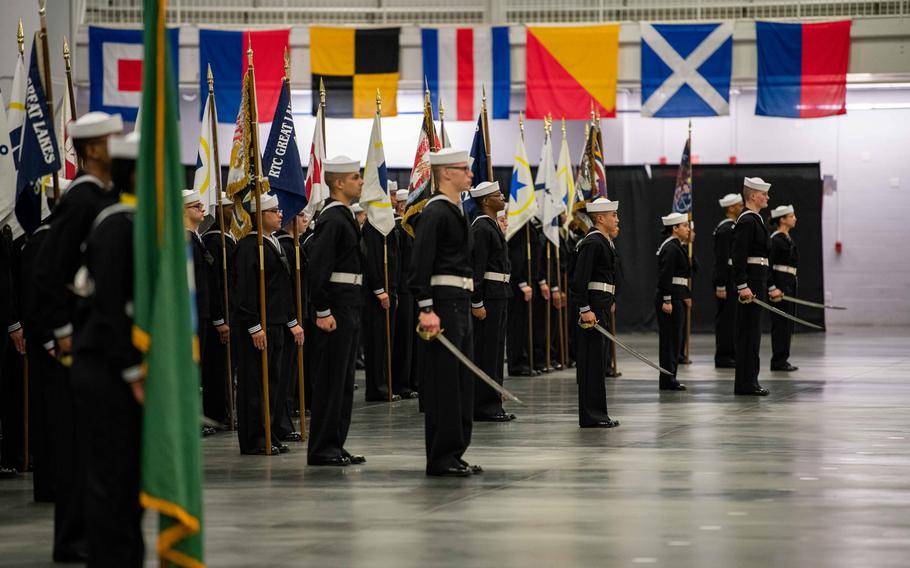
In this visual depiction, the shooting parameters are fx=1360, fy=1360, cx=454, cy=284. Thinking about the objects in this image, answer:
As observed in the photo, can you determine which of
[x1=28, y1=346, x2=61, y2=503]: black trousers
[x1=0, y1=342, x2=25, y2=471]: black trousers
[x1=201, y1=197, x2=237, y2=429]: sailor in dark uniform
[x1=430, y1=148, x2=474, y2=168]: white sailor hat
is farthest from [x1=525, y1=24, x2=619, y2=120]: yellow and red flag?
[x1=28, y1=346, x2=61, y2=503]: black trousers

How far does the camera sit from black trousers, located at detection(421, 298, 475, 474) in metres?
8.28

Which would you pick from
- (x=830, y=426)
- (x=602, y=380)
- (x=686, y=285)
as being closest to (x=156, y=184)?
(x=602, y=380)

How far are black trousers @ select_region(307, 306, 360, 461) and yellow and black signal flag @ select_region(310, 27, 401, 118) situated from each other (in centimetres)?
1308

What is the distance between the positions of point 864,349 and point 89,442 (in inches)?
638

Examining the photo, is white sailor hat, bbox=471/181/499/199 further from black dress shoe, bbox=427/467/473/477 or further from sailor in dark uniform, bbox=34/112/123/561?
sailor in dark uniform, bbox=34/112/123/561

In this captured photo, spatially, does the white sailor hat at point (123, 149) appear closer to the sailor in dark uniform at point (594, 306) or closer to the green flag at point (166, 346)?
the green flag at point (166, 346)

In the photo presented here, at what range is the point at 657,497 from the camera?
7.55 m

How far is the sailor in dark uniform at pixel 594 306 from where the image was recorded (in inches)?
422

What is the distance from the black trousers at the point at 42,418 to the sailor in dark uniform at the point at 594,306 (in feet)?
14.4

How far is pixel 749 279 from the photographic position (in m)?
13.5

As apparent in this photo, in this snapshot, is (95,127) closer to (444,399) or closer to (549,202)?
(444,399)

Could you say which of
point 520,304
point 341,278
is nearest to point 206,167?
point 341,278

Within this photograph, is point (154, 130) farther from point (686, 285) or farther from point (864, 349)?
point (864, 349)

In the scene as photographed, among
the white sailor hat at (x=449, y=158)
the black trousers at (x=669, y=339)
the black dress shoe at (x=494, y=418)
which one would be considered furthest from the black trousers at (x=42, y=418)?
the black trousers at (x=669, y=339)
